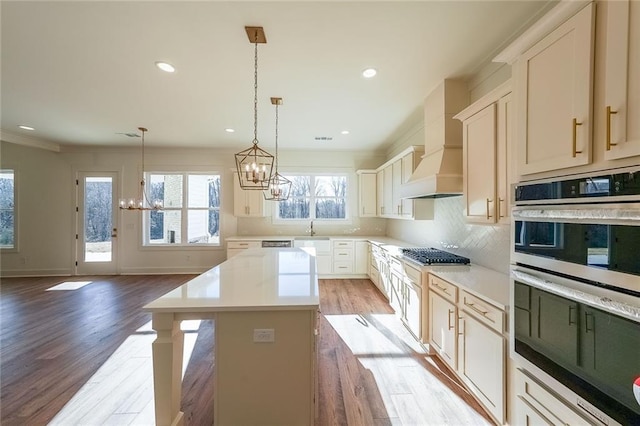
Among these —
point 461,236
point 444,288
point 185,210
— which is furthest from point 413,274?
point 185,210

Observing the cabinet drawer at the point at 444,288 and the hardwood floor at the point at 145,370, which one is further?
the cabinet drawer at the point at 444,288

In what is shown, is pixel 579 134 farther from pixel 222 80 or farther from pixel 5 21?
pixel 5 21

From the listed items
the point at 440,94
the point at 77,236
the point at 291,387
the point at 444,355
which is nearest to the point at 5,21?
the point at 291,387

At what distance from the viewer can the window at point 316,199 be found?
611 cm

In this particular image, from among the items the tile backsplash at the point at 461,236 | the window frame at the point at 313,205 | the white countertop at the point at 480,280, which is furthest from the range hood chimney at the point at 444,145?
the window frame at the point at 313,205

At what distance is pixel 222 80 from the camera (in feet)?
9.32

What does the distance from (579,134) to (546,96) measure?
0.29 m

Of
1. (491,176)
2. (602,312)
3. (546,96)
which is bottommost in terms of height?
(602,312)

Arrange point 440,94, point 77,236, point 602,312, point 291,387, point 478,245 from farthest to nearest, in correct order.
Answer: point 77,236 < point 440,94 < point 478,245 < point 291,387 < point 602,312

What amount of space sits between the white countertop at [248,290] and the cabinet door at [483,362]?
121 cm

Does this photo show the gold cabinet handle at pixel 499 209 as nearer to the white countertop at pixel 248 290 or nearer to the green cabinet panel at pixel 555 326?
the green cabinet panel at pixel 555 326

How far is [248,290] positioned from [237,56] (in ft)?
6.89

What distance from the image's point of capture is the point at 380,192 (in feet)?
17.6

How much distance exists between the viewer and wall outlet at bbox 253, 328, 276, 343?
1534 mm
